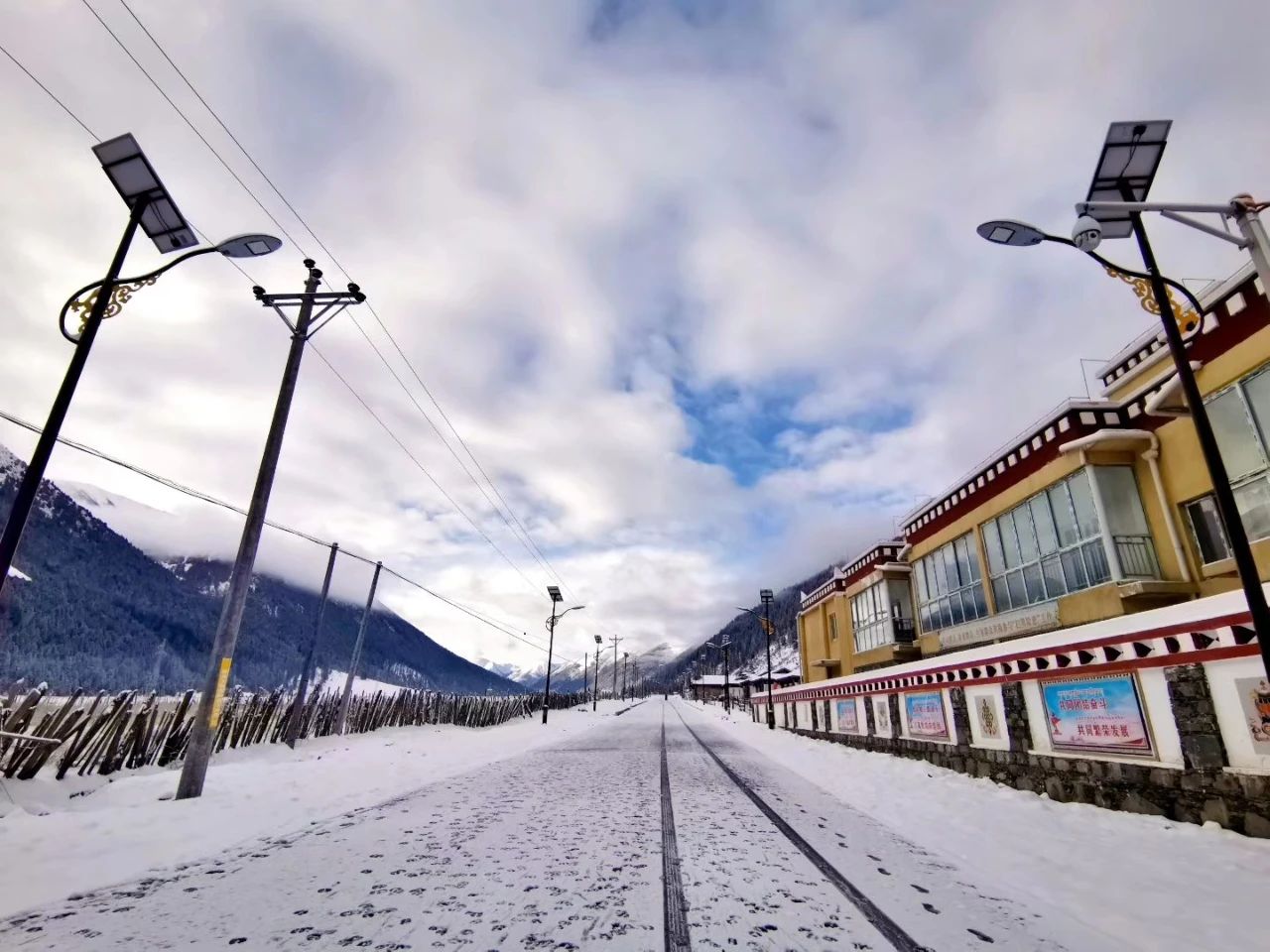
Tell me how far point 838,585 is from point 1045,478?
1579 centimetres

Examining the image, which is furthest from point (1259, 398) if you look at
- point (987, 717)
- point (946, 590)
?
point (946, 590)

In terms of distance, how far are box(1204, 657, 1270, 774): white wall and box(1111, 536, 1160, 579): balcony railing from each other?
5605 mm

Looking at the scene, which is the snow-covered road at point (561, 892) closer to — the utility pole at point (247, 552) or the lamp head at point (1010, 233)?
the utility pole at point (247, 552)

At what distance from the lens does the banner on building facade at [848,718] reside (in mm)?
20653

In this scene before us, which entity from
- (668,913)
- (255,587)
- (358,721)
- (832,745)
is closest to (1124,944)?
(668,913)

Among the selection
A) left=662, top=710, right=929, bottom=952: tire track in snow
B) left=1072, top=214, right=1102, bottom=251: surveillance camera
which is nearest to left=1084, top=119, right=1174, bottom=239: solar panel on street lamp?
left=1072, top=214, right=1102, bottom=251: surveillance camera

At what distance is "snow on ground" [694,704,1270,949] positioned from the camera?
14.2 feet

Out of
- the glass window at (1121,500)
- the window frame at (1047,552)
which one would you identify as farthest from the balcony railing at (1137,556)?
the window frame at (1047,552)

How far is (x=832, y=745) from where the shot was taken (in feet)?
71.4

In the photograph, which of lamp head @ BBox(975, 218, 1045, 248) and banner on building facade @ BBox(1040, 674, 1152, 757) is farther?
banner on building facade @ BBox(1040, 674, 1152, 757)

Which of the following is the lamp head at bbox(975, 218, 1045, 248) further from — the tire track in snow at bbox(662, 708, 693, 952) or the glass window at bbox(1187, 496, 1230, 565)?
the tire track in snow at bbox(662, 708, 693, 952)

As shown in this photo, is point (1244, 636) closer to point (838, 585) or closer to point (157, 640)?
point (838, 585)

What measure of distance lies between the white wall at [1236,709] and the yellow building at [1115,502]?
4153mm

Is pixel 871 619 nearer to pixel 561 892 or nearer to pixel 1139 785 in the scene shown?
pixel 1139 785
